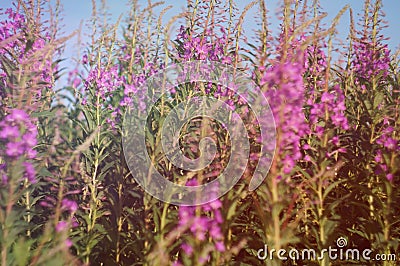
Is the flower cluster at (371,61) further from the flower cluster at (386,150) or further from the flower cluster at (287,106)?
the flower cluster at (287,106)

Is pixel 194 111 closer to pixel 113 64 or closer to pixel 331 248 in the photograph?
pixel 113 64

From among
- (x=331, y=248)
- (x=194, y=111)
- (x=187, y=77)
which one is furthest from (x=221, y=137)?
(x=331, y=248)

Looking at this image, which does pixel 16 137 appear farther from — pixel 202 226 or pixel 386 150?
pixel 386 150

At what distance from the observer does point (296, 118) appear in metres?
2.69

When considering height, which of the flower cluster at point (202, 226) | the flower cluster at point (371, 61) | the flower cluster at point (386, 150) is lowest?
the flower cluster at point (202, 226)

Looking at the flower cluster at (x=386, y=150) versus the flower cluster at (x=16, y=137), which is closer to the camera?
the flower cluster at (x=16, y=137)

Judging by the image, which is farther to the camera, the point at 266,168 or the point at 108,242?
the point at 108,242

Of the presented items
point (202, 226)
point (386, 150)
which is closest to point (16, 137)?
point (202, 226)

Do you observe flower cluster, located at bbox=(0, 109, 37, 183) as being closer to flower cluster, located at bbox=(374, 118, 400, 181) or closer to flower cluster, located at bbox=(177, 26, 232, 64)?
flower cluster, located at bbox=(177, 26, 232, 64)

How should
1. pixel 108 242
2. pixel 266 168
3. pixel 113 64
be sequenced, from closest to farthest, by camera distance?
pixel 266 168
pixel 108 242
pixel 113 64

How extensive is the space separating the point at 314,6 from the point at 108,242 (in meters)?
3.27

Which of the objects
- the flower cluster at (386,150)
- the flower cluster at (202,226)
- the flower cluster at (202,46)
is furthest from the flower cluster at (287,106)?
the flower cluster at (202,46)

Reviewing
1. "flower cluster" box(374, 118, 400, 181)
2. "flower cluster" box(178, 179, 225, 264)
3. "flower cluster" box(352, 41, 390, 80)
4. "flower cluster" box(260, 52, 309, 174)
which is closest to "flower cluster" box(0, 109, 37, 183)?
"flower cluster" box(178, 179, 225, 264)

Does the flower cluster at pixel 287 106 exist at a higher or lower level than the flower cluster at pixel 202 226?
higher
